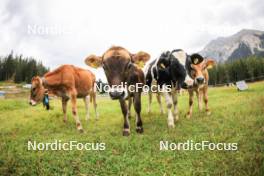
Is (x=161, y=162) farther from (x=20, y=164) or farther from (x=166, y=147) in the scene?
(x=20, y=164)

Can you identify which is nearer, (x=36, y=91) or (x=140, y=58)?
(x=140, y=58)

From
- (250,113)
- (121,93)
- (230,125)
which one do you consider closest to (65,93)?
(121,93)

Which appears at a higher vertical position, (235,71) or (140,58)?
(235,71)

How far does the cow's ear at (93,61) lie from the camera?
8.98 meters

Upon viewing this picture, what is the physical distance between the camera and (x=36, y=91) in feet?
35.5

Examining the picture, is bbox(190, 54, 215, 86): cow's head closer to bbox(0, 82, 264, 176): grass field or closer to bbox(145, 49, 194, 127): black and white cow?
bbox(145, 49, 194, 127): black and white cow

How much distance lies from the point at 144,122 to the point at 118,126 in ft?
3.73

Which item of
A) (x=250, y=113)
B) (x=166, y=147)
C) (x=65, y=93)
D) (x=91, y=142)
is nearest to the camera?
(x=166, y=147)

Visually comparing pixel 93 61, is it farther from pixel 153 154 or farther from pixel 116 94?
pixel 153 154

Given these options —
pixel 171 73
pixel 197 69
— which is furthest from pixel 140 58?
pixel 197 69

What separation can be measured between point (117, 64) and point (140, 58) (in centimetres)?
113

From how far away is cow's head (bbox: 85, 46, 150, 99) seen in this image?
25.1ft

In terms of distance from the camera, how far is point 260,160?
6.05 meters

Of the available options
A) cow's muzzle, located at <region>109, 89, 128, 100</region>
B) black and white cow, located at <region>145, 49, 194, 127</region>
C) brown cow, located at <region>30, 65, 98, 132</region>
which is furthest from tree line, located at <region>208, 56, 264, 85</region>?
cow's muzzle, located at <region>109, 89, 128, 100</region>
